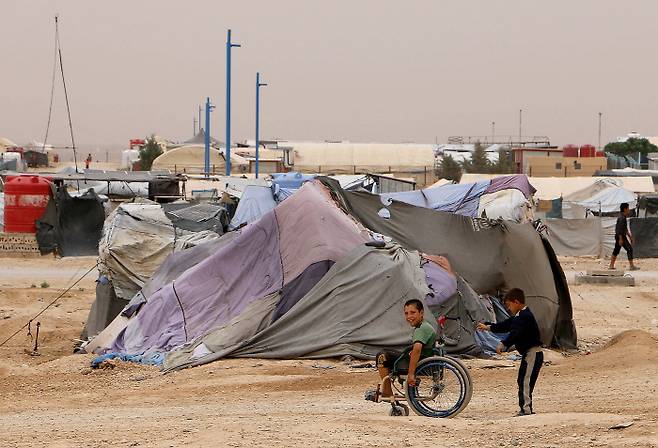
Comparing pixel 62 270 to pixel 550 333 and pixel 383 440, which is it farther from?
pixel 383 440

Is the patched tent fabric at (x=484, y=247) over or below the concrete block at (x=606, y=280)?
over

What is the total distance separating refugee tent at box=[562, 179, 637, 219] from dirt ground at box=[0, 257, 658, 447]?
71.6 feet

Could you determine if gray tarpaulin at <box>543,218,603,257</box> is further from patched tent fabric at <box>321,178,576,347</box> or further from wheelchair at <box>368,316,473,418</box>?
wheelchair at <box>368,316,473,418</box>

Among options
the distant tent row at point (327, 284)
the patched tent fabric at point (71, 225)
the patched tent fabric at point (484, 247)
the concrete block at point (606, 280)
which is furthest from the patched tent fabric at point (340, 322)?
the patched tent fabric at point (71, 225)

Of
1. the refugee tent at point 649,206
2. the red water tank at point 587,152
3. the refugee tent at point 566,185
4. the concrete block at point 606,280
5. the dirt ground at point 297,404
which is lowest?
the concrete block at point 606,280

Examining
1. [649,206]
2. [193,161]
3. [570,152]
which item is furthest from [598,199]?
[570,152]

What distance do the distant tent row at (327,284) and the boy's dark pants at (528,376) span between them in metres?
3.55

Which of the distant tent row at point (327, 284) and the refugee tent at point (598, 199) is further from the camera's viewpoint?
the refugee tent at point (598, 199)

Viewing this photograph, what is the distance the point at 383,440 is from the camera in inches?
335

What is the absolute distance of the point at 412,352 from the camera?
392 inches

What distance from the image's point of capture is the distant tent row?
14.1m

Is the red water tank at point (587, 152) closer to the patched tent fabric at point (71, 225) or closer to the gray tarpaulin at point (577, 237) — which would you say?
the gray tarpaulin at point (577, 237)

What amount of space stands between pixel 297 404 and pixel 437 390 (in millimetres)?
2006

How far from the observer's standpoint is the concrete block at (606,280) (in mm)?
25312
